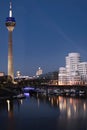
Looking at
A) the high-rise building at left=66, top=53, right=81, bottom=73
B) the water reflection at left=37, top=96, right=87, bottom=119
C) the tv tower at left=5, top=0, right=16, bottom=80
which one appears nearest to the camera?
the water reflection at left=37, top=96, right=87, bottom=119

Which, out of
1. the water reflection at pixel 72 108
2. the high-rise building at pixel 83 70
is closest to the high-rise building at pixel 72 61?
the high-rise building at pixel 83 70

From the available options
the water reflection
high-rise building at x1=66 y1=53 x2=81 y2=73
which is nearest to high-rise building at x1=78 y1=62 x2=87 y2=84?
high-rise building at x1=66 y1=53 x2=81 y2=73

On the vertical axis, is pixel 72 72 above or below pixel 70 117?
above

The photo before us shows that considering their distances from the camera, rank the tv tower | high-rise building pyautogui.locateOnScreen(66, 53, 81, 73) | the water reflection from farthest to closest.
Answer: high-rise building pyautogui.locateOnScreen(66, 53, 81, 73), the tv tower, the water reflection

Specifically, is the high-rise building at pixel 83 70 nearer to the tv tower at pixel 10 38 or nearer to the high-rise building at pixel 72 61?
the high-rise building at pixel 72 61

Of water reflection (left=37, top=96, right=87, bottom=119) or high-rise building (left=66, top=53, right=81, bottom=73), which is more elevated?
high-rise building (left=66, top=53, right=81, bottom=73)

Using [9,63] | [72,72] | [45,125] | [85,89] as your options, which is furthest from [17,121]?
[72,72]

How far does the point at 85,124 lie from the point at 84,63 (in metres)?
63.8

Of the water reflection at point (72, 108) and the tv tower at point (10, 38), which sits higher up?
the tv tower at point (10, 38)

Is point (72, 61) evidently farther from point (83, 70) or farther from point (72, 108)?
point (72, 108)

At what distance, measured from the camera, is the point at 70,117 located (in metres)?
27.7

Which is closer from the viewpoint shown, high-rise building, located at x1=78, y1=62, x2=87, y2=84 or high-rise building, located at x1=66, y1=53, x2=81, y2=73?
high-rise building, located at x1=78, y1=62, x2=87, y2=84

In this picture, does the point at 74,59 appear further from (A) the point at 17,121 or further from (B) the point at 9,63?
(A) the point at 17,121

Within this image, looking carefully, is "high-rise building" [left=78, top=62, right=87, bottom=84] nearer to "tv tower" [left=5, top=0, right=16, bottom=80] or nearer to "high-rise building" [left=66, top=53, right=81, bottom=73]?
Answer: "high-rise building" [left=66, top=53, right=81, bottom=73]
